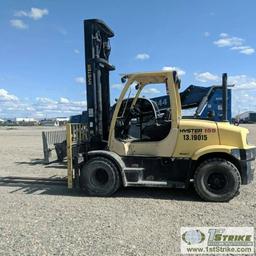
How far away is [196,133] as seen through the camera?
9055 millimetres

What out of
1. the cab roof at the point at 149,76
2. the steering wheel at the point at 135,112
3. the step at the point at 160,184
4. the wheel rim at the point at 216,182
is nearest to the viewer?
the wheel rim at the point at 216,182

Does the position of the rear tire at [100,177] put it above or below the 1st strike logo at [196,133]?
below

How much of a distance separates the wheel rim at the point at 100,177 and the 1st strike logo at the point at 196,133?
1.90m

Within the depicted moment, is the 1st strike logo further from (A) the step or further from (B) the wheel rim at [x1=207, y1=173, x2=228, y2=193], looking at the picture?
(A) the step

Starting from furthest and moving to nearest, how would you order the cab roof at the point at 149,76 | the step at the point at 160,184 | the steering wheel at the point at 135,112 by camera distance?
the steering wheel at the point at 135,112 → the cab roof at the point at 149,76 → the step at the point at 160,184

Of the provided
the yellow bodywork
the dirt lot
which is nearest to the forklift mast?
the dirt lot

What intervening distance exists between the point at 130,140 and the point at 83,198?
1.65 meters

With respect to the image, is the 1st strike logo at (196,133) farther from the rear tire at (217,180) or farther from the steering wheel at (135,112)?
the steering wheel at (135,112)

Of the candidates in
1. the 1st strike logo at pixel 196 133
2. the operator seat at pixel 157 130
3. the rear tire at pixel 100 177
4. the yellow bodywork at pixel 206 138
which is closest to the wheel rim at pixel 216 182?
the yellow bodywork at pixel 206 138

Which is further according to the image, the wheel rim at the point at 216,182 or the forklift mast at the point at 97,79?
the forklift mast at the point at 97,79

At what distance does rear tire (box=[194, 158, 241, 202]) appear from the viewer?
8.78m

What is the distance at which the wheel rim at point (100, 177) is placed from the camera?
938 cm

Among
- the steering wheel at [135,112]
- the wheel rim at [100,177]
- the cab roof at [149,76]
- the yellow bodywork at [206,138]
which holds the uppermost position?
the cab roof at [149,76]

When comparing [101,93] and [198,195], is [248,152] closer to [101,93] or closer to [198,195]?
[198,195]
